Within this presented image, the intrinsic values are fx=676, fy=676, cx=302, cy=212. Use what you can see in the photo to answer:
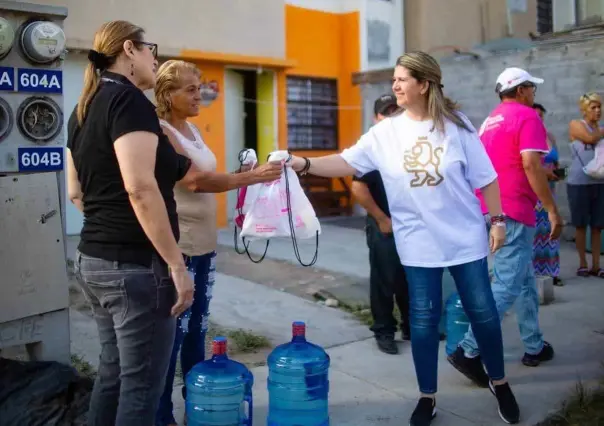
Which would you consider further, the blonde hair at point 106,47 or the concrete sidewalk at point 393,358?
the concrete sidewalk at point 393,358

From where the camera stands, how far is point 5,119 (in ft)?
11.8

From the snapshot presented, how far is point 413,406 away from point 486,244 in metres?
1.06

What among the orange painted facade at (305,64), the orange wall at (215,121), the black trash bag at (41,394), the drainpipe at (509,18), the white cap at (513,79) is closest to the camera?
the black trash bag at (41,394)

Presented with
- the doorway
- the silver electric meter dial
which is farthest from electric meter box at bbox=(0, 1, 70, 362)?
the doorway

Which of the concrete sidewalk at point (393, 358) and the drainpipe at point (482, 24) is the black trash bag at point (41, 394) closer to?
the concrete sidewalk at point (393, 358)

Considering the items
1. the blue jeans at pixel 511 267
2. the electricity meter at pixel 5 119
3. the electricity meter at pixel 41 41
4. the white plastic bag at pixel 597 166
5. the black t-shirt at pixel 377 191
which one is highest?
the electricity meter at pixel 41 41

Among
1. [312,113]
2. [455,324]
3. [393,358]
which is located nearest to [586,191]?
[455,324]

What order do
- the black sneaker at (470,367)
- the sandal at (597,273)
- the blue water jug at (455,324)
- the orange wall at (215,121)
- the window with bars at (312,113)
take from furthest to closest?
the window with bars at (312,113), the orange wall at (215,121), the sandal at (597,273), the blue water jug at (455,324), the black sneaker at (470,367)

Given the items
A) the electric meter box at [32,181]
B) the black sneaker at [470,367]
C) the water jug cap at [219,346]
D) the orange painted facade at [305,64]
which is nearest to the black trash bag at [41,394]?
the electric meter box at [32,181]

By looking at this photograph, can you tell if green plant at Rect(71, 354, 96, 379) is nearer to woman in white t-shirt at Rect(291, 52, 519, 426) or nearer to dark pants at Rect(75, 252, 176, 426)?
dark pants at Rect(75, 252, 176, 426)

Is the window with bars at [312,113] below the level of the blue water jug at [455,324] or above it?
above

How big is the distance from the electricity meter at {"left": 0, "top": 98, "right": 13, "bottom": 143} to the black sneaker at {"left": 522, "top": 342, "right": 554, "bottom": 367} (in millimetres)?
3539

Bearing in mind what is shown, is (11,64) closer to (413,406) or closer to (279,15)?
(413,406)

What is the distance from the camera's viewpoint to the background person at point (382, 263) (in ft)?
15.5
